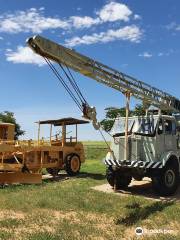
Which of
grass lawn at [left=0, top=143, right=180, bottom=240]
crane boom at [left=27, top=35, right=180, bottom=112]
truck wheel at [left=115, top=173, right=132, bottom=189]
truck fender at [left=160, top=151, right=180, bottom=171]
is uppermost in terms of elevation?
crane boom at [left=27, top=35, right=180, bottom=112]

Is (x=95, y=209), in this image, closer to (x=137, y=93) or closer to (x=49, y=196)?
(x=49, y=196)

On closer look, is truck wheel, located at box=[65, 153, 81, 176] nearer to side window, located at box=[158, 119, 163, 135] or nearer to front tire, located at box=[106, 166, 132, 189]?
front tire, located at box=[106, 166, 132, 189]

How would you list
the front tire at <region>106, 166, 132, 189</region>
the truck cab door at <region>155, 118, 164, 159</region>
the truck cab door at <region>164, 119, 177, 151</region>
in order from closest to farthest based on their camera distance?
the truck cab door at <region>155, 118, 164, 159</region>
the truck cab door at <region>164, 119, 177, 151</region>
the front tire at <region>106, 166, 132, 189</region>

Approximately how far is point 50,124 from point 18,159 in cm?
348

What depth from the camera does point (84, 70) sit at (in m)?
13.4

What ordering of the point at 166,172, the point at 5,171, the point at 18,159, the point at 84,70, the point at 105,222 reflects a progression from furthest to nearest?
1. the point at 18,159
2. the point at 5,171
3. the point at 166,172
4. the point at 84,70
5. the point at 105,222

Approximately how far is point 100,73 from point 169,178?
4575mm

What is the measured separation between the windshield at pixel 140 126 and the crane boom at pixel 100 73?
91cm

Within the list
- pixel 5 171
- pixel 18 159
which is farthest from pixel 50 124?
pixel 5 171

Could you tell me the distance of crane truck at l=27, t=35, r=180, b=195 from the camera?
14.1 metres

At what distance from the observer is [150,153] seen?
14945 mm

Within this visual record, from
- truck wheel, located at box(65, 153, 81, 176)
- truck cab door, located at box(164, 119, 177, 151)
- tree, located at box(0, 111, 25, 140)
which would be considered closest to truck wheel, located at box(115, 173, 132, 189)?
truck cab door, located at box(164, 119, 177, 151)

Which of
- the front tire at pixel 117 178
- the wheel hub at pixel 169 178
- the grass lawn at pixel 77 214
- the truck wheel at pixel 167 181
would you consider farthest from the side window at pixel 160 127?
the grass lawn at pixel 77 214

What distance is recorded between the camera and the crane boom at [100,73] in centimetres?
1208
